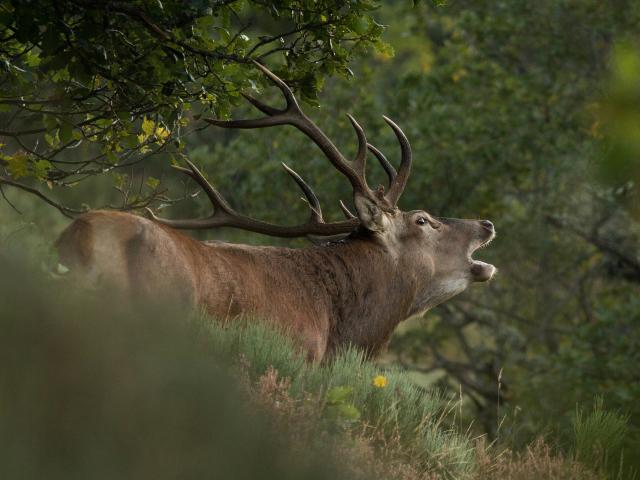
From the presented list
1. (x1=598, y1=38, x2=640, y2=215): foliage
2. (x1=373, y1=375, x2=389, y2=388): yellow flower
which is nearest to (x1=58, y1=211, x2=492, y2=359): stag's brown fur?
(x1=373, y1=375, x2=389, y2=388): yellow flower

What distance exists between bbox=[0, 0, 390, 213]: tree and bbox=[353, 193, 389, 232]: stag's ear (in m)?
1.18

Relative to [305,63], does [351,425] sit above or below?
below

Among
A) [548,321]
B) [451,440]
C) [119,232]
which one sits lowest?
[548,321]

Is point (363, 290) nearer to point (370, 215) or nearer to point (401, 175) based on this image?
point (370, 215)

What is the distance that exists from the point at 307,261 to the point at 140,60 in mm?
2142

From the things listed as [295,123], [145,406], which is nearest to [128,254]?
[295,123]

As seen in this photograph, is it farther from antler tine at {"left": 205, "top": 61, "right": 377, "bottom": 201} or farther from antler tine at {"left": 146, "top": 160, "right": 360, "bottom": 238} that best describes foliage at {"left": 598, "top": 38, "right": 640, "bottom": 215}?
antler tine at {"left": 146, "top": 160, "right": 360, "bottom": 238}

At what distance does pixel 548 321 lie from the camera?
16.2 metres

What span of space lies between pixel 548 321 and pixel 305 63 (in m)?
10.2

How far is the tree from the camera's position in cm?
573

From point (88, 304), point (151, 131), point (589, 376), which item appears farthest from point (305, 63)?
point (589, 376)

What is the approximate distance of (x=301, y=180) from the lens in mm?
8016

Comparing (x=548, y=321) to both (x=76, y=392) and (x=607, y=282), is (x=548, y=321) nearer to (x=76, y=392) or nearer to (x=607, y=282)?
(x=607, y=282)

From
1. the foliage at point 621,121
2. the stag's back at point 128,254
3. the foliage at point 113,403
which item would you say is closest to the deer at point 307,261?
the stag's back at point 128,254
